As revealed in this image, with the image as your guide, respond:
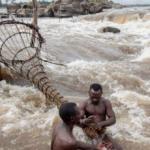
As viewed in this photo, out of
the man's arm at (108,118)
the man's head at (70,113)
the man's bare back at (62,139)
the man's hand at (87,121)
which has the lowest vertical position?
the man's arm at (108,118)

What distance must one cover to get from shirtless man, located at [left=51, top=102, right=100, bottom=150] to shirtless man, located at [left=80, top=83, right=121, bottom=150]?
1205 mm

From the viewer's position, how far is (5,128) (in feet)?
20.6

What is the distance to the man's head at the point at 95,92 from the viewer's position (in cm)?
475

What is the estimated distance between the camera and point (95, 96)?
4.86 meters

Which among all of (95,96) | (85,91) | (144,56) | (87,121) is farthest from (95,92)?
(144,56)

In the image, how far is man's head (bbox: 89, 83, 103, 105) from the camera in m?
4.75

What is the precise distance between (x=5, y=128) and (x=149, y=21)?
61.5ft

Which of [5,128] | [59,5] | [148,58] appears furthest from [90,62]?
[59,5]

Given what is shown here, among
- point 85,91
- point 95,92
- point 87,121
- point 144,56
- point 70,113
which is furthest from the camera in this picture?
point 144,56

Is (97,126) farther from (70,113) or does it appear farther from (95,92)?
(70,113)

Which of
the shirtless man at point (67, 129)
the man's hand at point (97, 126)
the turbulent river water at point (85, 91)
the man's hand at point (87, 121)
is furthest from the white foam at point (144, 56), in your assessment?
the shirtless man at point (67, 129)

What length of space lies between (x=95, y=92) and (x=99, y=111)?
0.32 metres

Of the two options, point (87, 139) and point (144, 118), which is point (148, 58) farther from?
point (87, 139)

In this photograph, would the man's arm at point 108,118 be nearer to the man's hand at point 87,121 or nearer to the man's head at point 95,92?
the man's head at point 95,92
